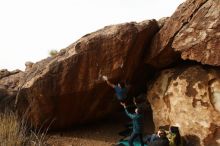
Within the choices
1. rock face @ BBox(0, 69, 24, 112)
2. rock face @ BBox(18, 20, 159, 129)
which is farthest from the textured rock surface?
rock face @ BBox(0, 69, 24, 112)

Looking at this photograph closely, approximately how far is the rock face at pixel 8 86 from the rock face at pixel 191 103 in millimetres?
4386

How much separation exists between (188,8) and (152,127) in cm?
403

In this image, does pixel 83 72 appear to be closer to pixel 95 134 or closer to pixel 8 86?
pixel 95 134

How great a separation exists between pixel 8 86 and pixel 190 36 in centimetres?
615

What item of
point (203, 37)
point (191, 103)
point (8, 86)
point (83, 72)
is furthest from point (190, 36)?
point (8, 86)

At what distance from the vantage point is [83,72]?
12.5m

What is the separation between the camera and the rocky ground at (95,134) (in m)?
12.5

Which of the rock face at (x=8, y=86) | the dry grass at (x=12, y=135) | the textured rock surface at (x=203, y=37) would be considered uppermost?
the textured rock surface at (x=203, y=37)

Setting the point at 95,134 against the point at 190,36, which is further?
the point at 95,134

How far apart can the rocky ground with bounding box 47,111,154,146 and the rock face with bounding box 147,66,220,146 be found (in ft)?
4.47

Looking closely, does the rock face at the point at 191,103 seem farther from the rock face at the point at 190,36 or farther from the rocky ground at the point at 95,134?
the rocky ground at the point at 95,134

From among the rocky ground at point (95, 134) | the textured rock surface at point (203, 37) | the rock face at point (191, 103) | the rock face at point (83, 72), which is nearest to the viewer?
the textured rock surface at point (203, 37)

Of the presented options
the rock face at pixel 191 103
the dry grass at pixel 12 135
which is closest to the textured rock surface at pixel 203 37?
the rock face at pixel 191 103

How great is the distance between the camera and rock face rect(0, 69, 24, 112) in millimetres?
12852
